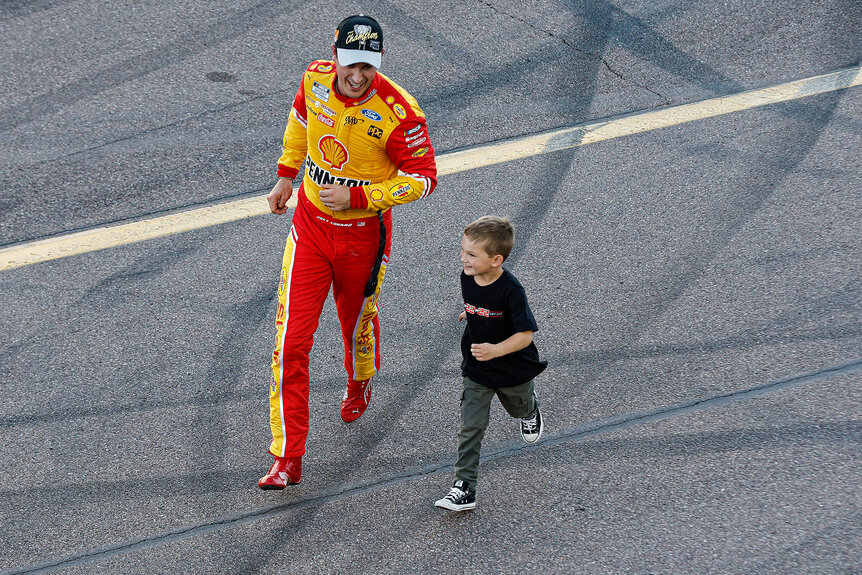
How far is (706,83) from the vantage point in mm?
8719

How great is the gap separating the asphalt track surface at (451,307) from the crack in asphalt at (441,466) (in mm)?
14

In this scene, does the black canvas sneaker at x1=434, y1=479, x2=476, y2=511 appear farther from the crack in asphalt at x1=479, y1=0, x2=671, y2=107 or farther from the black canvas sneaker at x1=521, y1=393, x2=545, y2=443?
the crack in asphalt at x1=479, y1=0, x2=671, y2=107

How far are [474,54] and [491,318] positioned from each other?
5.34 m

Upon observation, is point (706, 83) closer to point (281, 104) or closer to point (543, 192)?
point (543, 192)

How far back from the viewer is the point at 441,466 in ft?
15.8

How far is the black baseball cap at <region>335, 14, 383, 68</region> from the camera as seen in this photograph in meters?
4.15

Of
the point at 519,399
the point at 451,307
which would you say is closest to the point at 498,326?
the point at 519,399

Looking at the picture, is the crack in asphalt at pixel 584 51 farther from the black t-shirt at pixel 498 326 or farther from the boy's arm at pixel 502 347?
the boy's arm at pixel 502 347

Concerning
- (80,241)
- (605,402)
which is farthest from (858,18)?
(80,241)

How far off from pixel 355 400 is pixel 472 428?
3.21 ft

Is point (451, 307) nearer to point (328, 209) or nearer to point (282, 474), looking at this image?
point (328, 209)

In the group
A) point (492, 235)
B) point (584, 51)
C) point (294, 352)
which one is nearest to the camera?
point (492, 235)

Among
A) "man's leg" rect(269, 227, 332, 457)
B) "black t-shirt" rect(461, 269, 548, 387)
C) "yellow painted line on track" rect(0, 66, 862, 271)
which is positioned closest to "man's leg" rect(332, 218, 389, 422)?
"man's leg" rect(269, 227, 332, 457)

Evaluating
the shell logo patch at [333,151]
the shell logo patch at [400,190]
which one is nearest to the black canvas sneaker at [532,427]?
the shell logo patch at [400,190]
